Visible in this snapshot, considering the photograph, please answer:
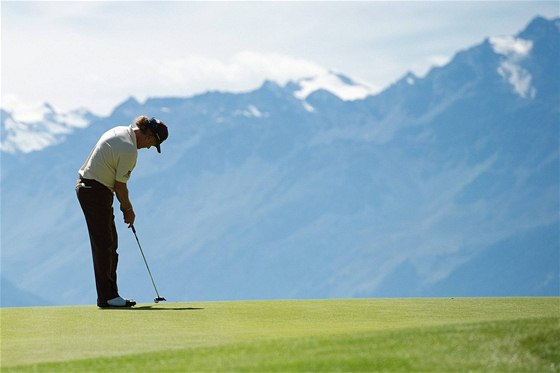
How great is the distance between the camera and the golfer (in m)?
14.0

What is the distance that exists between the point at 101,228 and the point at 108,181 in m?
0.66

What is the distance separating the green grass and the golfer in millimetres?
1163

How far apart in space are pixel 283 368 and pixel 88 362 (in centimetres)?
164

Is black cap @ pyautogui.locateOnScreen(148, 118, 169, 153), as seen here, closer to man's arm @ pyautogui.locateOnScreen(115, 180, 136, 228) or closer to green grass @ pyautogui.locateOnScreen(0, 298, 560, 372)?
man's arm @ pyautogui.locateOnScreen(115, 180, 136, 228)

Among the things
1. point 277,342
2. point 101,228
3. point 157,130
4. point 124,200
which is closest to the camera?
point 277,342

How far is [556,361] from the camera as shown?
9016mm

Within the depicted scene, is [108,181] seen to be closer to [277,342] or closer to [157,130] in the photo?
[157,130]

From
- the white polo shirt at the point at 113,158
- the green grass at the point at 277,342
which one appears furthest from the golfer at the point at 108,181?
the green grass at the point at 277,342

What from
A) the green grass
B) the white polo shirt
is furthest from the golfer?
the green grass

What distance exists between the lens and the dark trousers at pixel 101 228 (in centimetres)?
1422

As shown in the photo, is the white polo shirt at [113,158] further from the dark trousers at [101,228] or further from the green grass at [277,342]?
the green grass at [277,342]

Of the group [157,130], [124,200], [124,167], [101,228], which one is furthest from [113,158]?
[101,228]

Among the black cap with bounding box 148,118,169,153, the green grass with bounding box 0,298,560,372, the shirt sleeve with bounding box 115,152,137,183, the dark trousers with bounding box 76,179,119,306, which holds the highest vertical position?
the black cap with bounding box 148,118,169,153

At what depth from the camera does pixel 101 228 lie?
47.2 ft
